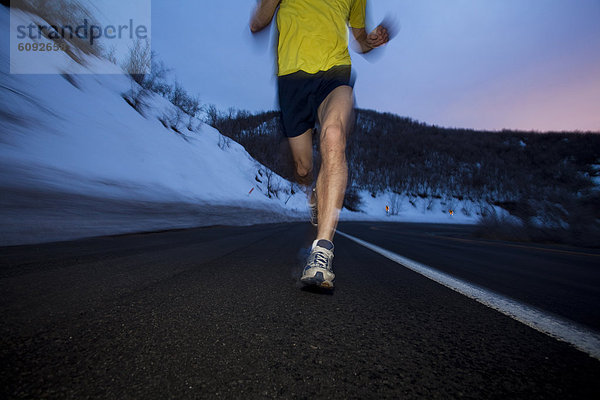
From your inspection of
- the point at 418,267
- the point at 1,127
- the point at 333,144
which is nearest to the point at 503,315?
the point at 418,267

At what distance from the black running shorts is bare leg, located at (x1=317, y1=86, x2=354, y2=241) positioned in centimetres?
13

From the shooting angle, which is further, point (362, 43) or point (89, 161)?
point (89, 161)

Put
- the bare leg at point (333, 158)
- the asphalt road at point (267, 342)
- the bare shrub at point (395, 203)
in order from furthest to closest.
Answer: the bare shrub at point (395, 203) → the bare leg at point (333, 158) → the asphalt road at point (267, 342)

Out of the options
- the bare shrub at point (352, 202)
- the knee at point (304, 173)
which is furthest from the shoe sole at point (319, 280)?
the bare shrub at point (352, 202)

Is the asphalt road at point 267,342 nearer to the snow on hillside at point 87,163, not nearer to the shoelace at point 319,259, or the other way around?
the shoelace at point 319,259

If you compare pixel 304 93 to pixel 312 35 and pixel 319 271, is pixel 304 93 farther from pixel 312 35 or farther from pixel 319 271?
pixel 319 271

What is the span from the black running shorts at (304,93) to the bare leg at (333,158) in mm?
128

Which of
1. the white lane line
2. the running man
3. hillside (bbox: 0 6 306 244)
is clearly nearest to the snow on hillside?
hillside (bbox: 0 6 306 244)

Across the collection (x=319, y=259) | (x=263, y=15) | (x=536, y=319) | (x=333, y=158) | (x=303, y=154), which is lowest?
(x=536, y=319)

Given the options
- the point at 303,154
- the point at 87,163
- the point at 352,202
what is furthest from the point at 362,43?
the point at 352,202

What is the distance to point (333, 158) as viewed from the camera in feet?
5.26

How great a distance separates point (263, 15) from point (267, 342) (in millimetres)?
2381

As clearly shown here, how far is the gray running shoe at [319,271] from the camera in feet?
3.75

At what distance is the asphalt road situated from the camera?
47 centimetres
